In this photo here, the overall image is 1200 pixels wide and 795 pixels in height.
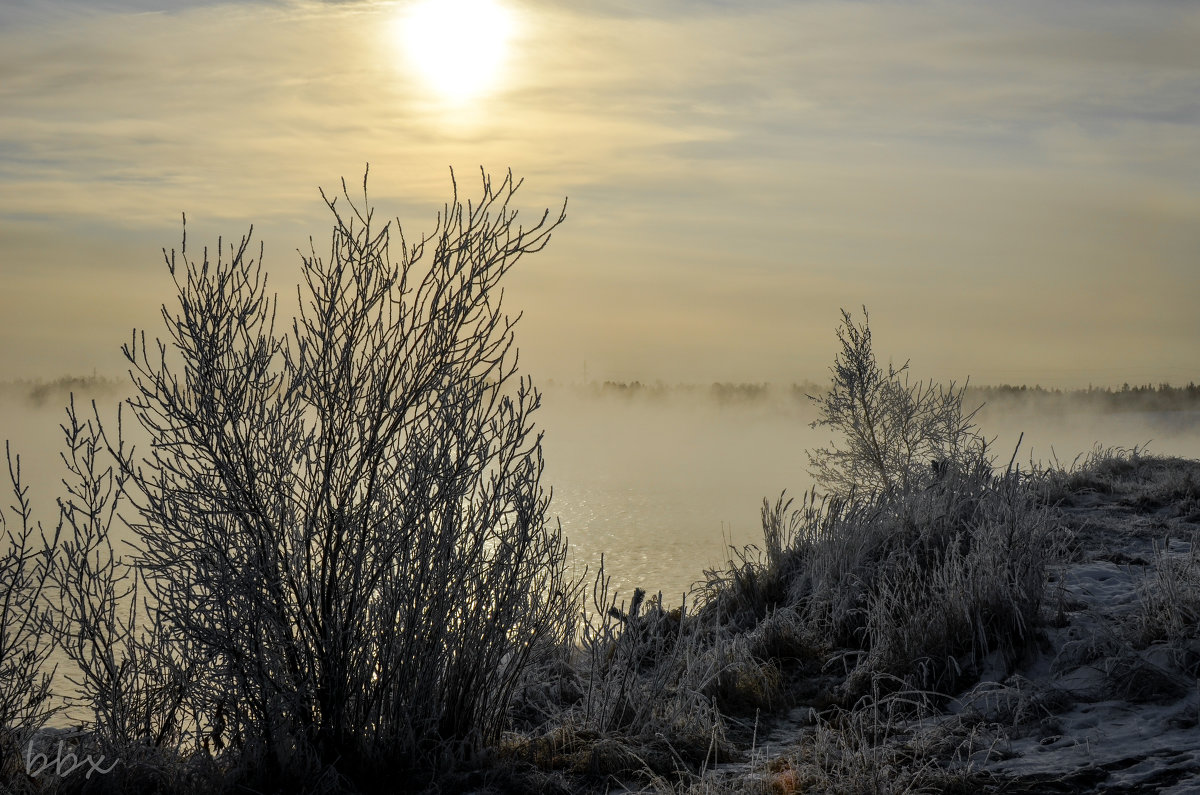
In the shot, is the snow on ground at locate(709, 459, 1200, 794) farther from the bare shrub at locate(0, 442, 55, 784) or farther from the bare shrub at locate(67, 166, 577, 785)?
the bare shrub at locate(0, 442, 55, 784)

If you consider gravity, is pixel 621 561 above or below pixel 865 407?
below

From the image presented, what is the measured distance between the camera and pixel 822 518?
28.9 feet

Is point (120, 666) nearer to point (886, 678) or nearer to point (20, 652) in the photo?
point (20, 652)

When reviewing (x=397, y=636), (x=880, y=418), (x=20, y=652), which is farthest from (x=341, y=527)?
(x=880, y=418)

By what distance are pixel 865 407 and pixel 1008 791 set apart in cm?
1462

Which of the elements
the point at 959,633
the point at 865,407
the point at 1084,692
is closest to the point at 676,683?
the point at 959,633

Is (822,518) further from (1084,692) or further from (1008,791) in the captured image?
(1008,791)

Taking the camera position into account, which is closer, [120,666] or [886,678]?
[120,666]

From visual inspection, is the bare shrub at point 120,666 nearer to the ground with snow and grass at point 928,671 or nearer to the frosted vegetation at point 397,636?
the frosted vegetation at point 397,636

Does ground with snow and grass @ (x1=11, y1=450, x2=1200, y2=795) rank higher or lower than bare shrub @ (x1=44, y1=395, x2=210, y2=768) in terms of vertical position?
lower

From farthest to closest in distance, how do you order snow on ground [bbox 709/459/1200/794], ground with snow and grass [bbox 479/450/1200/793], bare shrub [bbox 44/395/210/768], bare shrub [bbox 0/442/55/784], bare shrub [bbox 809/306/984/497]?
bare shrub [bbox 809/306/984/497] < bare shrub [bbox 0/442/55/784] < bare shrub [bbox 44/395/210/768] < ground with snow and grass [bbox 479/450/1200/793] < snow on ground [bbox 709/459/1200/794]

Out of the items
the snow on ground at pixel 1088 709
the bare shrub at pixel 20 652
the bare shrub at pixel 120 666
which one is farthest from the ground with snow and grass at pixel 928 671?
the bare shrub at pixel 20 652

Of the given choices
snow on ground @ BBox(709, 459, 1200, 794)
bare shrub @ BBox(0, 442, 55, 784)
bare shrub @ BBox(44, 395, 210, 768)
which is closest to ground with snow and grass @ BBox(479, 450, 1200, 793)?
snow on ground @ BBox(709, 459, 1200, 794)

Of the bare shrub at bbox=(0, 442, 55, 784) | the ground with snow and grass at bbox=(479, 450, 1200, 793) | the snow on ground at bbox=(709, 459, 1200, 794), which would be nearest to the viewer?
the snow on ground at bbox=(709, 459, 1200, 794)
